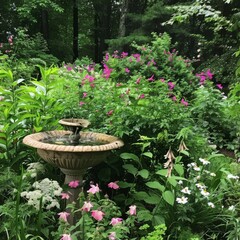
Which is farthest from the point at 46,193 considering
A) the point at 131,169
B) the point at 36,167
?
the point at 131,169

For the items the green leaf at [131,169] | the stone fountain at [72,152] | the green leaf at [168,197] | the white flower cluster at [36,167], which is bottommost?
the white flower cluster at [36,167]

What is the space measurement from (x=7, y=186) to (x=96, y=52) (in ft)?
78.3

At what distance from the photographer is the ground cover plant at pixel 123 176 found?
2418 millimetres

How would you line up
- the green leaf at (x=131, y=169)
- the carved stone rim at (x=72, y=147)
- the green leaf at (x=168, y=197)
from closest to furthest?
the carved stone rim at (x=72, y=147), the green leaf at (x=168, y=197), the green leaf at (x=131, y=169)

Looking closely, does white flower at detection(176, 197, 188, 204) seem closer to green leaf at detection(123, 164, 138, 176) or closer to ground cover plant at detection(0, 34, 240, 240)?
ground cover plant at detection(0, 34, 240, 240)

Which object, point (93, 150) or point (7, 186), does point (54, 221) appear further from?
point (93, 150)

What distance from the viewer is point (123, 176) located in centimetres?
323

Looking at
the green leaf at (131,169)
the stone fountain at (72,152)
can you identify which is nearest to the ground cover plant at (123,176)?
the green leaf at (131,169)

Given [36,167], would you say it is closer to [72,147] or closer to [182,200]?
[72,147]

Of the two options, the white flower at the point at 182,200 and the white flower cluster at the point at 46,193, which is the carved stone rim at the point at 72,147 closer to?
the white flower cluster at the point at 46,193

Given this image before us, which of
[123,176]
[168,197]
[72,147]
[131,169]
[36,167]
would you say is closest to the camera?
[72,147]

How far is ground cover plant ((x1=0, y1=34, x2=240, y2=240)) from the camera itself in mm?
2418

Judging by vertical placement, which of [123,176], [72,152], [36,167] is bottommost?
[123,176]

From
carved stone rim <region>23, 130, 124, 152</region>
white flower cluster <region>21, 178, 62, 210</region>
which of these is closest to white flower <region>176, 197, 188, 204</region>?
carved stone rim <region>23, 130, 124, 152</region>
